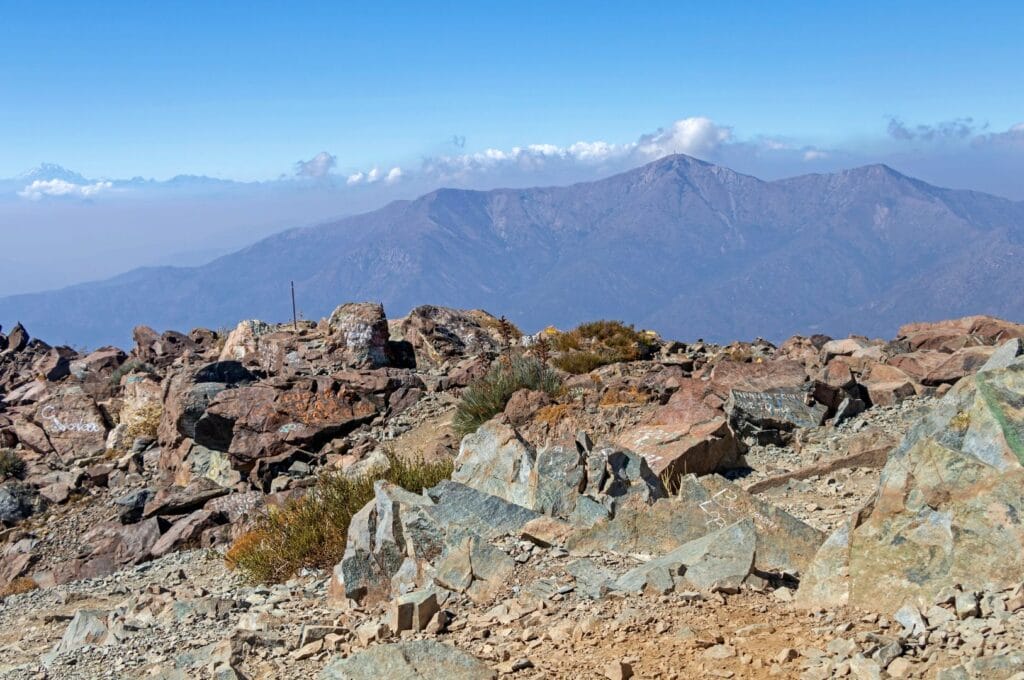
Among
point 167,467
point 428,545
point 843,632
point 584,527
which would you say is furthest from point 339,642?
point 167,467

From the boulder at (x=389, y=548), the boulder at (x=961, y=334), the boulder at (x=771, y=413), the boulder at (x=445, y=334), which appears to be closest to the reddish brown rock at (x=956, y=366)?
the boulder at (x=771, y=413)

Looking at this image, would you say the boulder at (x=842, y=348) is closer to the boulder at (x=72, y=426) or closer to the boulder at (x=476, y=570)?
the boulder at (x=476, y=570)

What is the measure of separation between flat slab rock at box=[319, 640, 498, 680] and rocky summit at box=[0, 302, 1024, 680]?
2 cm

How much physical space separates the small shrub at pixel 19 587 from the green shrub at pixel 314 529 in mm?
5118

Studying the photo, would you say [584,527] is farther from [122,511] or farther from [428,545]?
[122,511]

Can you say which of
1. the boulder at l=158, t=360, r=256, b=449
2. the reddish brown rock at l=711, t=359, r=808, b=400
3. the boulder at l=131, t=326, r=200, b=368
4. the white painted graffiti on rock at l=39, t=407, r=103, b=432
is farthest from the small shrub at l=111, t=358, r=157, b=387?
the reddish brown rock at l=711, t=359, r=808, b=400

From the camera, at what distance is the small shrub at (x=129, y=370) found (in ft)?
91.4

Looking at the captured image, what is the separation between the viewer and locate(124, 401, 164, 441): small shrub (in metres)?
22.9

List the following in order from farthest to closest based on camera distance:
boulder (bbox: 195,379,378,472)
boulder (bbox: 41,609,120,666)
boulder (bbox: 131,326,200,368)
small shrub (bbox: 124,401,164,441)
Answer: boulder (bbox: 131,326,200,368) → small shrub (bbox: 124,401,164,441) → boulder (bbox: 195,379,378,472) → boulder (bbox: 41,609,120,666)

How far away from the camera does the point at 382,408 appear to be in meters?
19.8

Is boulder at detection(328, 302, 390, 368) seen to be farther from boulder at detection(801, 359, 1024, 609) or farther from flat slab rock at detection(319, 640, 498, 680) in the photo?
boulder at detection(801, 359, 1024, 609)

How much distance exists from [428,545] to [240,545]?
15.3 ft

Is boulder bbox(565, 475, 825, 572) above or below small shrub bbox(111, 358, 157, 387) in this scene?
above

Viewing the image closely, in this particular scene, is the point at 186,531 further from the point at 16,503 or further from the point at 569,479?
the point at 569,479
